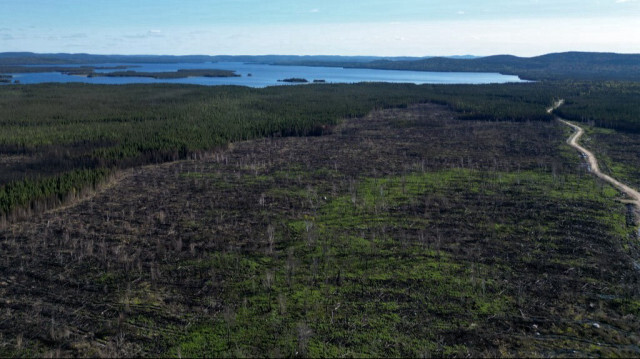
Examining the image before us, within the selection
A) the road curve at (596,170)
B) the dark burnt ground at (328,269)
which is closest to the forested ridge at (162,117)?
the dark burnt ground at (328,269)

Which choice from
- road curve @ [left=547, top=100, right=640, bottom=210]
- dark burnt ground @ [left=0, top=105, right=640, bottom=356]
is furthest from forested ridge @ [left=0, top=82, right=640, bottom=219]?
road curve @ [left=547, top=100, right=640, bottom=210]

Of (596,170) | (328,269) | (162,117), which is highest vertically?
(162,117)

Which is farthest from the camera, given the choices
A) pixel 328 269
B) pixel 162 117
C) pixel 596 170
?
pixel 162 117

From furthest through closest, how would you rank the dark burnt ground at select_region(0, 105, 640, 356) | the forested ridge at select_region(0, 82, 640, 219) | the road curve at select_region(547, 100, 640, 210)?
the forested ridge at select_region(0, 82, 640, 219) < the road curve at select_region(547, 100, 640, 210) < the dark burnt ground at select_region(0, 105, 640, 356)

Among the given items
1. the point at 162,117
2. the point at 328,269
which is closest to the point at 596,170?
the point at 328,269

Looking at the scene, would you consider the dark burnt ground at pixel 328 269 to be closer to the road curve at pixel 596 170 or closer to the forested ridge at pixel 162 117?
the road curve at pixel 596 170

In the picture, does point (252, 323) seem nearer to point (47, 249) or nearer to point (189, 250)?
point (189, 250)

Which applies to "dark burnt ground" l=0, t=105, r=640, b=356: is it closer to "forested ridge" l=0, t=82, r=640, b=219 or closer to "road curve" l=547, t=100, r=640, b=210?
"road curve" l=547, t=100, r=640, b=210

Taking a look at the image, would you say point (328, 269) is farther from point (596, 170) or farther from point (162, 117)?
point (162, 117)
